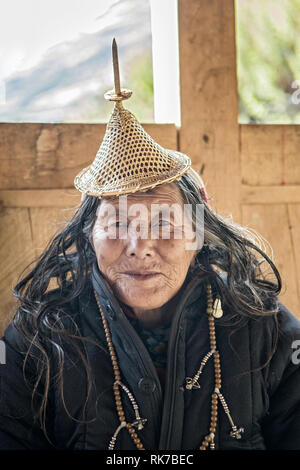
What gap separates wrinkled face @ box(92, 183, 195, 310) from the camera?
1702mm

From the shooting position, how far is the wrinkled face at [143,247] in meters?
1.70

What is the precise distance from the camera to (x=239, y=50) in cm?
254

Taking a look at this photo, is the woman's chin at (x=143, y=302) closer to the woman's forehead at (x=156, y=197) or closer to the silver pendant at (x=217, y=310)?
the silver pendant at (x=217, y=310)

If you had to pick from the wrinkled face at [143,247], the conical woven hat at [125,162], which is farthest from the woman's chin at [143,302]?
the conical woven hat at [125,162]

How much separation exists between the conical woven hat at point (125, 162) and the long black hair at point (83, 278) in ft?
0.40

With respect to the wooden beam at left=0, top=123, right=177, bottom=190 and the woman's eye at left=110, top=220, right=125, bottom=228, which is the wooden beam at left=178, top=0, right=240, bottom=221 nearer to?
the wooden beam at left=0, top=123, right=177, bottom=190

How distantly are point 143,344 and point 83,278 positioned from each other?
1.29 ft

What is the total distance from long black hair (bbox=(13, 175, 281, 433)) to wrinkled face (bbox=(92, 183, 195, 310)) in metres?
0.12

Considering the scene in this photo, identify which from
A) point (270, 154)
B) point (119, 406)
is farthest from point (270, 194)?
point (119, 406)

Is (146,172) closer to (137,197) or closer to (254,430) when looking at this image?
(137,197)

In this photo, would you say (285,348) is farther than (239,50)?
No

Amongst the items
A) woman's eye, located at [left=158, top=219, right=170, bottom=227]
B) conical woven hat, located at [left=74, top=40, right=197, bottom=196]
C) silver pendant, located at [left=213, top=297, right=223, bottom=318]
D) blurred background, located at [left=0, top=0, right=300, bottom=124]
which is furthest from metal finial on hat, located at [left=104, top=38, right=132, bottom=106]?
silver pendant, located at [left=213, top=297, right=223, bottom=318]
